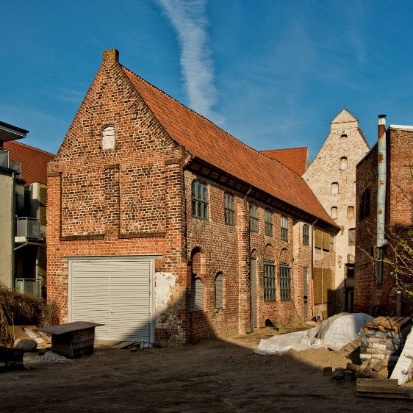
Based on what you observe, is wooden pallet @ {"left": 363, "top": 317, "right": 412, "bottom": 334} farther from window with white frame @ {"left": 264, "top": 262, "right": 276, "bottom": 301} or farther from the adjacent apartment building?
the adjacent apartment building

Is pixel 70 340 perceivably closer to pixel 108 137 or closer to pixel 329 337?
pixel 329 337

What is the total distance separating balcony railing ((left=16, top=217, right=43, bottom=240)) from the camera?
87.7 ft

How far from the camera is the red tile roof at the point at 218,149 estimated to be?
21359 millimetres

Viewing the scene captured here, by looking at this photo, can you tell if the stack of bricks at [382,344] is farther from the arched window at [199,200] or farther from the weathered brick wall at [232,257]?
the arched window at [199,200]

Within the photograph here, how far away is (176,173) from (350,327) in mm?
7309

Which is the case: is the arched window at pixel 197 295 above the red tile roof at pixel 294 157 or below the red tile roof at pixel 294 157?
below

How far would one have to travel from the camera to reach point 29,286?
86.0ft

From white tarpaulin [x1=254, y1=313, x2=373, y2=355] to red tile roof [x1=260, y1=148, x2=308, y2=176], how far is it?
1138 inches

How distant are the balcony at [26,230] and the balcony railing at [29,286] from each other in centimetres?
184

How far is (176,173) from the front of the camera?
19203mm

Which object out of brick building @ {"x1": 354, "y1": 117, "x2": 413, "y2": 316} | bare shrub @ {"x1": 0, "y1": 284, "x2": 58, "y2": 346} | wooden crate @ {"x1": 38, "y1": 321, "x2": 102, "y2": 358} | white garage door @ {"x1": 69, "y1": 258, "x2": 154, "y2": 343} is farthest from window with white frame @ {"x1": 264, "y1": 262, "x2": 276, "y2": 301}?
wooden crate @ {"x1": 38, "y1": 321, "x2": 102, "y2": 358}

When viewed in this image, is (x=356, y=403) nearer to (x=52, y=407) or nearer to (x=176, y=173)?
(x=52, y=407)

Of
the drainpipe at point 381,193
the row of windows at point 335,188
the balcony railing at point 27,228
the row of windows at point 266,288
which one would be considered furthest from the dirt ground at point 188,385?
the row of windows at point 335,188

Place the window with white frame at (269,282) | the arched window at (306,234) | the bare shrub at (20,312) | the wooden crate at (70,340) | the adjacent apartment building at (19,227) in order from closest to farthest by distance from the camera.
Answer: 1. the wooden crate at (70,340)
2. the bare shrub at (20,312)
3. the adjacent apartment building at (19,227)
4. the window with white frame at (269,282)
5. the arched window at (306,234)
